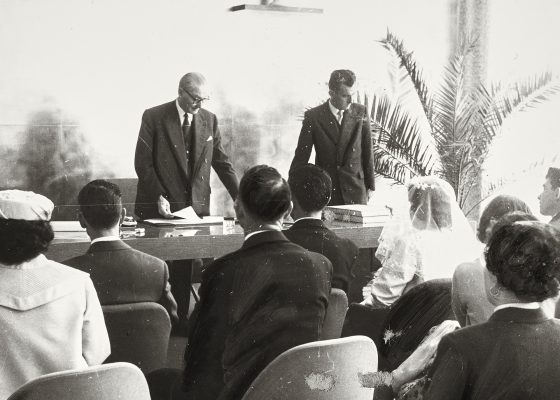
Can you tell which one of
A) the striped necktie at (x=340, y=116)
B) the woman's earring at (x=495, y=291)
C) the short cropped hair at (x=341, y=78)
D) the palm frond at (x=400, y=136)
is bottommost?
the woman's earring at (x=495, y=291)

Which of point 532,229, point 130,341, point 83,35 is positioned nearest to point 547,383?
point 532,229

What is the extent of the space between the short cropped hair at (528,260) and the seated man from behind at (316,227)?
127cm

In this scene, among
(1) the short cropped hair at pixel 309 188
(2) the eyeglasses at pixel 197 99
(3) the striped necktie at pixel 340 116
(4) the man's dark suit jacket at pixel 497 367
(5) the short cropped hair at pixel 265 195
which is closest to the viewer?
(4) the man's dark suit jacket at pixel 497 367

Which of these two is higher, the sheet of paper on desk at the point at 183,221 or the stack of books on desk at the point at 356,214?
the sheet of paper on desk at the point at 183,221

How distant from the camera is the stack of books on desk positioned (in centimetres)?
338

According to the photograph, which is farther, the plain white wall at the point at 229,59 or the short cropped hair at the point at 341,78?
the short cropped hair at the point at 341,78

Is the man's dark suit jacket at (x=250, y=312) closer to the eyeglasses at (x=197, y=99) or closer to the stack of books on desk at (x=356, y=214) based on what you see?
the eyeglasses at (x=197, y=99)

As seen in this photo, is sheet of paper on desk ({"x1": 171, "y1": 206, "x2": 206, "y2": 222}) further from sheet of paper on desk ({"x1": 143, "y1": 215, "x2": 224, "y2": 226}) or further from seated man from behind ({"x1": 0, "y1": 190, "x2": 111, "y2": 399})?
seated man from behind ({"x1": 0, "y1": 190, "x2": 111, "y2": 399})

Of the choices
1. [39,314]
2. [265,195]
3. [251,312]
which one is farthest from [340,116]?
[39,314]

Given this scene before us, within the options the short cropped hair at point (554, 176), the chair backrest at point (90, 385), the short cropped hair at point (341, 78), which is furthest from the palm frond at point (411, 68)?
the chair backrest at point (90, 385)

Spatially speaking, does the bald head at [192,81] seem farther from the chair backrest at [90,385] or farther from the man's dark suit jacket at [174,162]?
the chair backrest at [90,385]

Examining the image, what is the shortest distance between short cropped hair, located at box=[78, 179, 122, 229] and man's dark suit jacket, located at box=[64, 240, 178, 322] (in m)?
0.07

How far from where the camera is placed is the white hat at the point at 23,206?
2500mm

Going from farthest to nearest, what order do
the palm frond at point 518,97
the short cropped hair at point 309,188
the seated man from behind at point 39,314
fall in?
1. the palm frond at point 518,97
2. the short cropped hair at point 309,188
3. the seated man from behind at point 39,314
